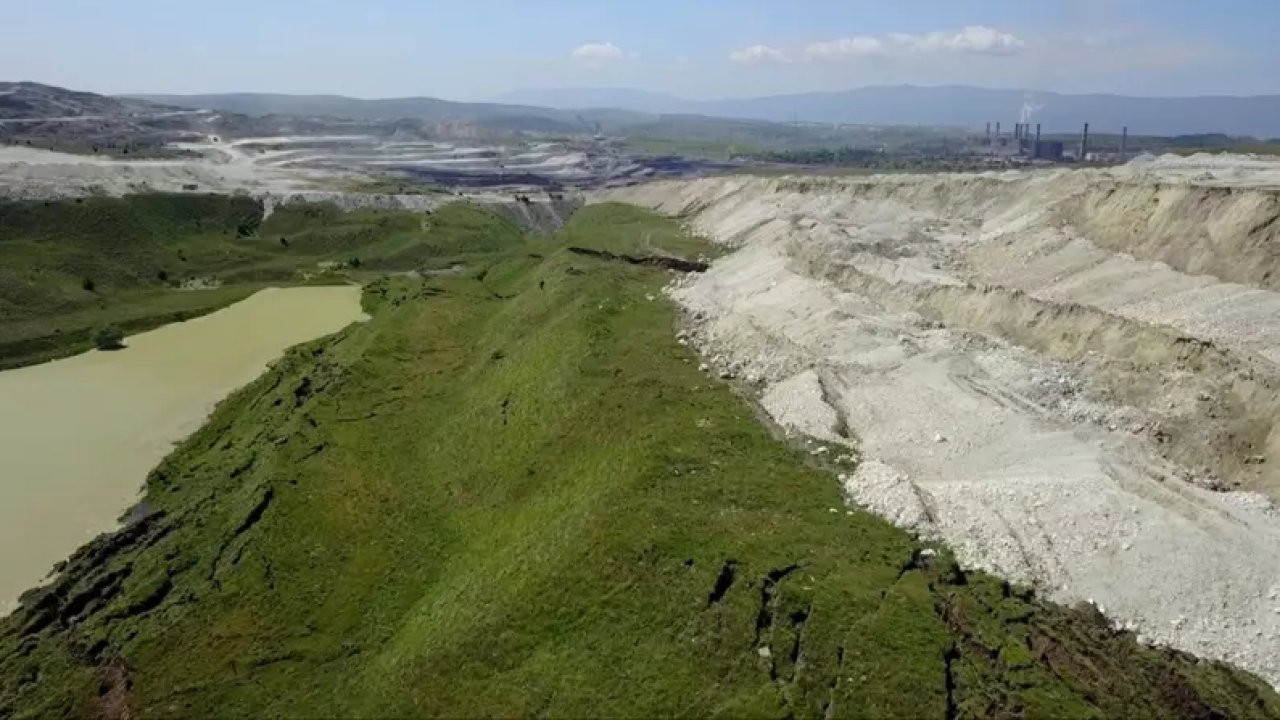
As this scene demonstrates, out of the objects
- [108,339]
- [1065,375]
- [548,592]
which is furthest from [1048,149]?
[548,592]

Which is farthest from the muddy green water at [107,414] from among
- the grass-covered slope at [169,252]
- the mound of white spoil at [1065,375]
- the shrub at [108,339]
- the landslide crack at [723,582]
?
the mound of white spoil at [1065,375]

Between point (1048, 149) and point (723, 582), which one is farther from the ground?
point (1048, 149)

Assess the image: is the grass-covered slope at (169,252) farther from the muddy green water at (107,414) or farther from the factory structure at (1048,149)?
the factory structure at (1048,149)

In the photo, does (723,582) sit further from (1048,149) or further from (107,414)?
(1048,149)

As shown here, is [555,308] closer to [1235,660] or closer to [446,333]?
[446,333]

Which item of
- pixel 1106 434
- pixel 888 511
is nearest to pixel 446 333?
pixel 888 511

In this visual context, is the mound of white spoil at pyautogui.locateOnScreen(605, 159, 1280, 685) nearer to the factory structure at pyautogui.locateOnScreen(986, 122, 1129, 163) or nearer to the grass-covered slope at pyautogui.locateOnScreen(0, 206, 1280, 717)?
the grass-covered slope at pyautogui.locateOnScreen(0, 206, 1280, 717)
